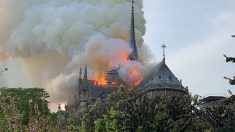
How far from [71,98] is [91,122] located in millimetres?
101201

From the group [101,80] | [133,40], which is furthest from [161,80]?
[133,40]

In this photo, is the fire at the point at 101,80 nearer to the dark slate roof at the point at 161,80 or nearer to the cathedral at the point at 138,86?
the cathedral at the point at 138,86

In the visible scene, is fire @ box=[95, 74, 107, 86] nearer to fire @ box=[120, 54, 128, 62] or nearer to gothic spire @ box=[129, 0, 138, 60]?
fire @ box=[120, 54, 128, 62]

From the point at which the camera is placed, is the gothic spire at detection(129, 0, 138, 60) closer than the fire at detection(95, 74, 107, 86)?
No

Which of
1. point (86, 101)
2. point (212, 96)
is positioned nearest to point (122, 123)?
point (212, 96)

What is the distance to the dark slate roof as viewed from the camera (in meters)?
138

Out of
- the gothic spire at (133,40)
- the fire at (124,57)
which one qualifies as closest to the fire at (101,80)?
the fire at (124,57)

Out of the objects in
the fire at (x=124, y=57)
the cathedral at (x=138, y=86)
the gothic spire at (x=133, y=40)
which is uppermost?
the gothic spire at (x=133, y=40)

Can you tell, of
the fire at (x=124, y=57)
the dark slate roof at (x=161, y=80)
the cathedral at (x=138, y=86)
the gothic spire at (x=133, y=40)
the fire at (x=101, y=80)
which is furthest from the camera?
the gothic spire at (x=133, y=40)

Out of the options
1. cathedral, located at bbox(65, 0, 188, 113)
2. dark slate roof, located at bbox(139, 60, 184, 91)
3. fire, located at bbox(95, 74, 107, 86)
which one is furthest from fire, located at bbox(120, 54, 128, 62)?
dark slate roof, located at bbox(139, 60, 184, 91)

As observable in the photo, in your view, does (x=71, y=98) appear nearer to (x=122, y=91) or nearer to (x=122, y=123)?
(x=122, y=91)

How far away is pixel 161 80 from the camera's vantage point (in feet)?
460

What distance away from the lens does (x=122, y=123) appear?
49156 millimetres

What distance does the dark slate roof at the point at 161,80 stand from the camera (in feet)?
453
